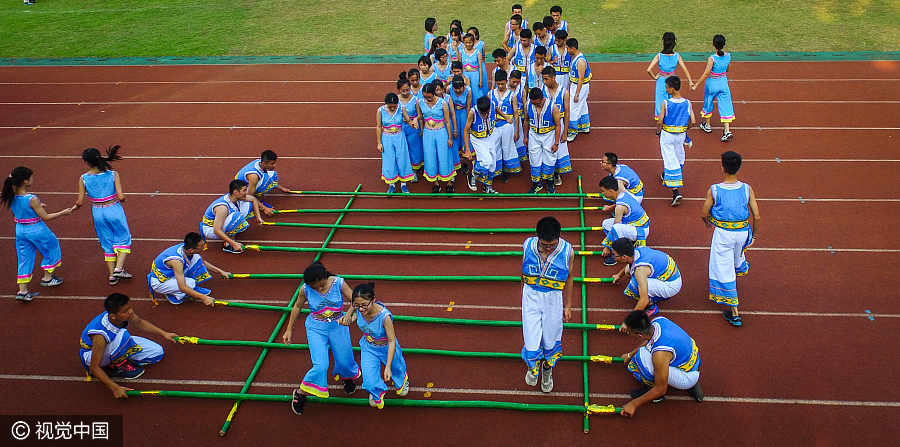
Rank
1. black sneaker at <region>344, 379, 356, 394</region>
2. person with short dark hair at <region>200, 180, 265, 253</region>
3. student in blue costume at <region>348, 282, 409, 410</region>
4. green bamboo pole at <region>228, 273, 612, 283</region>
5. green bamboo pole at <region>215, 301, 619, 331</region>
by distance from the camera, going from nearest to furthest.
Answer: student in blue costume at <region>348, 282, 409, 410</region>
black sneaker at <region>344, 379, 356, 394</region>
green bamboo pole at <region>215, 301, 619, 331</region>
green bamboo pole at <region>228, 273, 612, 283</region>
person with short dark hair at <region>200, 180, 265, 253</region>

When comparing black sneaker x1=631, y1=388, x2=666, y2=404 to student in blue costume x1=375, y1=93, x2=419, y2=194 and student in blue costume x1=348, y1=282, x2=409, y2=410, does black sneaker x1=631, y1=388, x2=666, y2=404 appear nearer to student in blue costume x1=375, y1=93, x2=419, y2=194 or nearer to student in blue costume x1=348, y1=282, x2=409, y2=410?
student in blue costume x1=348, y1=282, x2=409, y2=410

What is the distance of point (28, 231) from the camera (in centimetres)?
666

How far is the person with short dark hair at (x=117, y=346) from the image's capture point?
16.8 feet

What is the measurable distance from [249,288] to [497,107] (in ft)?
12.7

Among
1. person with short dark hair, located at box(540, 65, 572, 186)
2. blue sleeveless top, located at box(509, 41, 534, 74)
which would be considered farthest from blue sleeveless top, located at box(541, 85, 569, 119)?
blue sleeveless top, located at box(509, 41, 534, 74)

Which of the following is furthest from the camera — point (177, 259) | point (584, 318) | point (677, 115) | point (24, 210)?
point (677, 115)

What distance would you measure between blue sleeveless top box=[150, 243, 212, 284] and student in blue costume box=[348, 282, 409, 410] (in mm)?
2603

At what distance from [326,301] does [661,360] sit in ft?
8.79

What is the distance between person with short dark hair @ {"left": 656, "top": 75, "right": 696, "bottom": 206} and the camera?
753 centimetres

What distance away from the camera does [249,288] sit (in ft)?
22.0

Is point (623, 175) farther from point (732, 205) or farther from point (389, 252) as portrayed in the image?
point (389, 252)

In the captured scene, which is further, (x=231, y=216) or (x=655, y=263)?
(x=231, y=216)

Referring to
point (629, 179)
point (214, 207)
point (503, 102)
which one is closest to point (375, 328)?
point (214, 207)

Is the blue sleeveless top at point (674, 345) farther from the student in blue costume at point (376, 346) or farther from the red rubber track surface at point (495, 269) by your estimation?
the student in blue costume at point (376, 346)
